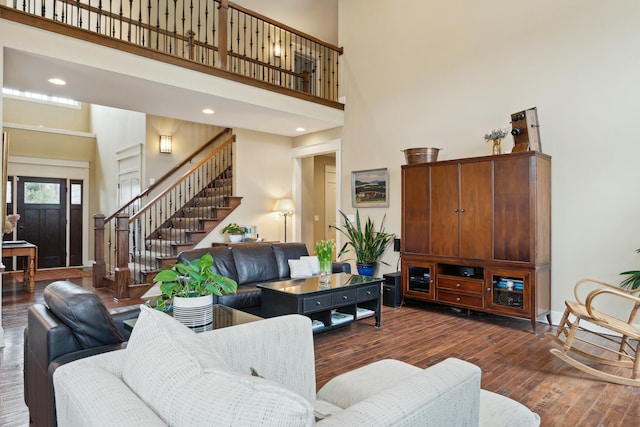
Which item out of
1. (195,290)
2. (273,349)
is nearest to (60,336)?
(195,290)

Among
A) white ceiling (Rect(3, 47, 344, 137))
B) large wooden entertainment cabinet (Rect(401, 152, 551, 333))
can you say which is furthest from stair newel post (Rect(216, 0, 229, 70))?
large wooden entertainment cabinet (Rect(401, 152, 551, 333))

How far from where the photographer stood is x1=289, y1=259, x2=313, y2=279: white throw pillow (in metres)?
4.74

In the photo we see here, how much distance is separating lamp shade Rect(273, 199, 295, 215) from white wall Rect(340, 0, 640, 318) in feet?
5.67

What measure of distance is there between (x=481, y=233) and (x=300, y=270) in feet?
7.10

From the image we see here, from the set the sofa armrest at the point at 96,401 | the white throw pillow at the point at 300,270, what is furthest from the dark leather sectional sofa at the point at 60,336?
the white throw pillow at the point at 300,270

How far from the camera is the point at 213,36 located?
570 centimetres

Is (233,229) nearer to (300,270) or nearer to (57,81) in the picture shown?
(300,270)

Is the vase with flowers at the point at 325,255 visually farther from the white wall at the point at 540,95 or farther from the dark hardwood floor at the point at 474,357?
the white wall at the point at 540,95

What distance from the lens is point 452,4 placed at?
212 inches

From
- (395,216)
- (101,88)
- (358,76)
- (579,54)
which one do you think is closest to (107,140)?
(101,88)

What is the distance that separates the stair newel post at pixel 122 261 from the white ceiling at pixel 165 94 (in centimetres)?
172

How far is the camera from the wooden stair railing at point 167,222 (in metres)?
5.84

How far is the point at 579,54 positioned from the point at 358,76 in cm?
325

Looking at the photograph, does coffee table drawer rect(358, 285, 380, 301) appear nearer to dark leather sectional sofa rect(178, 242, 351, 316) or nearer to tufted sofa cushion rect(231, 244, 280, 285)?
dark leather sectional sofa rect(178, 242, 351, 316)
